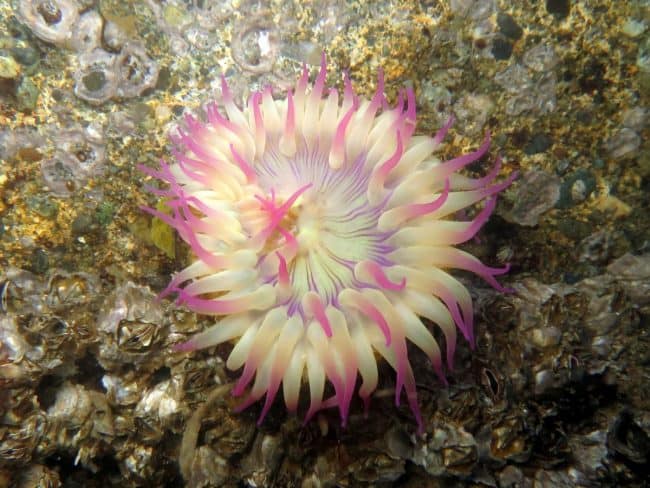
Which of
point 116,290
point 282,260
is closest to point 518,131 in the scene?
point 282,260

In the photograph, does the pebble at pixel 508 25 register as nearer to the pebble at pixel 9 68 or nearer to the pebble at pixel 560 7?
the pebble at pixel 560 7

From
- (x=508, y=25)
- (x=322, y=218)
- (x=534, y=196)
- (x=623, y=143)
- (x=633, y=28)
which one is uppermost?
(x=633, y=28)

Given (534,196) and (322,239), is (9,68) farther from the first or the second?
(534,196)

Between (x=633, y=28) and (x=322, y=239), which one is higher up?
(x=633, y=28)

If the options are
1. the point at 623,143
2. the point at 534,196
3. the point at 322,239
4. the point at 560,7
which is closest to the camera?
the point at 322,239

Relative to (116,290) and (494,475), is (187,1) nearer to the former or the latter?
(116,290)

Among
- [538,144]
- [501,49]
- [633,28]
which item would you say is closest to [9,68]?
[501,49]

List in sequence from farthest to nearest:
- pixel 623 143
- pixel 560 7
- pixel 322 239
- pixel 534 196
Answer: pixel 534 196, pixel 623 143, pixel 560 7, pixel 322 239

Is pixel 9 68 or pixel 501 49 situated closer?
pixel 9 68

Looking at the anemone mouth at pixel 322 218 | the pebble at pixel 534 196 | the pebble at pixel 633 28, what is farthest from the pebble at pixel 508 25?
the anemone mouth at pixel 322 218
